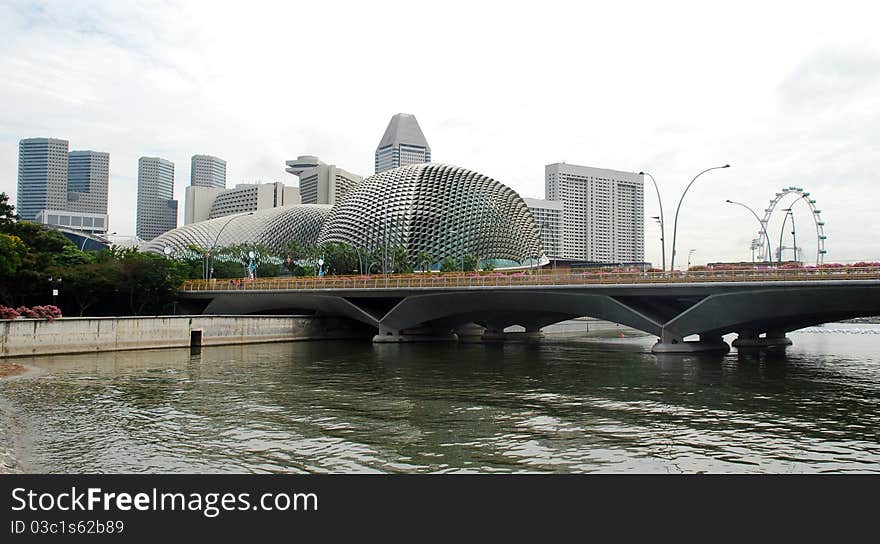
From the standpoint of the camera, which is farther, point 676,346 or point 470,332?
point 470,332

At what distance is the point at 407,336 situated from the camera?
7062 cm

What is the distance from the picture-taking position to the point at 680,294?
4938 centimetres

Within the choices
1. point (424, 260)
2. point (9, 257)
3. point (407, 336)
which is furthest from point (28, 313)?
point (424, 260)

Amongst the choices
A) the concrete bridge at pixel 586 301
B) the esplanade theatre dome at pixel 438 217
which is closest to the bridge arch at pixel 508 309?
the concrete bridge at pixel 586 301

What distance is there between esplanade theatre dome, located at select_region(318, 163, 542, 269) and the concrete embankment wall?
158 ft

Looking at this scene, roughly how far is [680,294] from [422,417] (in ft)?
102

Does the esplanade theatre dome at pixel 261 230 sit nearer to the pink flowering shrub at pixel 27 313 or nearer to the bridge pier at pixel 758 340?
the pink flowering shrub at pixel 27 313

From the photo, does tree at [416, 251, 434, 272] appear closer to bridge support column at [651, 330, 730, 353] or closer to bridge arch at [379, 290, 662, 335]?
bridge arch at [379, 290, 662, 335]

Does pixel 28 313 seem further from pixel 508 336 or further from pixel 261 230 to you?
pixel 261 230

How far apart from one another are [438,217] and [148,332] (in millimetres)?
76354

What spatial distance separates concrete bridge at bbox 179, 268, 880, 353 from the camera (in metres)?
45.3

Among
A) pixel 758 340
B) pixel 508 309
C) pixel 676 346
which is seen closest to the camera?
pixel 676 346

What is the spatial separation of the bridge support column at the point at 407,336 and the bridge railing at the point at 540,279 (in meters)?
4.98
